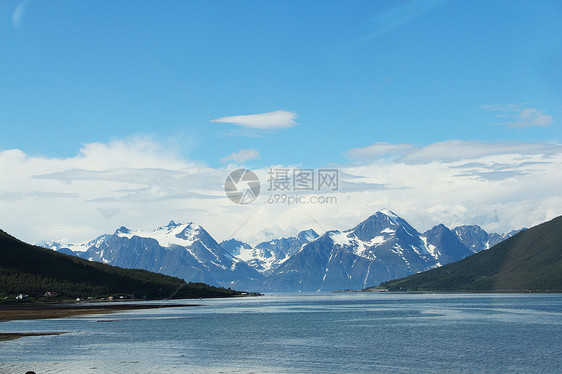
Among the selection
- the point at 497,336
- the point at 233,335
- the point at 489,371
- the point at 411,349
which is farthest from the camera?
the point at 233,335

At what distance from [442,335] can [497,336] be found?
1128 cm

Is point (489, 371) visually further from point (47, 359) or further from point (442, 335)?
point (47, 359)

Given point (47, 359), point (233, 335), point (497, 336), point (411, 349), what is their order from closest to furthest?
point (47, 359)
point (411, 349)
point (497, 336)
point (233, 335)

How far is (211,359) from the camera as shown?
88812mm

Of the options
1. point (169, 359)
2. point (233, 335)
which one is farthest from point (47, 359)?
point (233, 335)

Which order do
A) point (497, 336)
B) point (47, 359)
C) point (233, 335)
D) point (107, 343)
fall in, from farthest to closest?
point (233, 335) < point (497, 336) < point (107, 343) < point (47, 359)

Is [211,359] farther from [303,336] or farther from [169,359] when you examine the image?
[303,336]

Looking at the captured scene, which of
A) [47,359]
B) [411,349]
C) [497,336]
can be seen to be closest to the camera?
[47,359]

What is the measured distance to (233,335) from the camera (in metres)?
132

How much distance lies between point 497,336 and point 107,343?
8023cm

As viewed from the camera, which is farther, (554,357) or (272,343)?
(272,343)

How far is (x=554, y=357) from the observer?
89562 mm

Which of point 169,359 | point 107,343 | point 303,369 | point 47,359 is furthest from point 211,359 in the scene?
point 107,343

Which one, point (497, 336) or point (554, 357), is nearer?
point (554, 357)
